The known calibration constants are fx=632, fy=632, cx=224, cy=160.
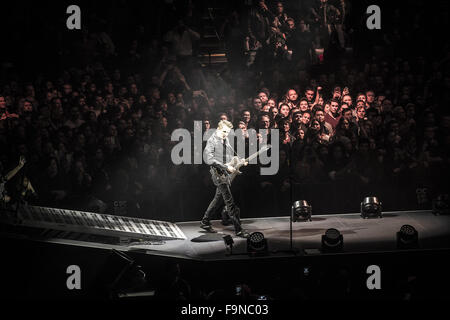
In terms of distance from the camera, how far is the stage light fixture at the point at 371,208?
33.4 feet

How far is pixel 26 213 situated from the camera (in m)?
8.61

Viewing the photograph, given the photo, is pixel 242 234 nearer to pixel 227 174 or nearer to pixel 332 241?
pixel 227 174

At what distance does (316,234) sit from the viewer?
30.8ft

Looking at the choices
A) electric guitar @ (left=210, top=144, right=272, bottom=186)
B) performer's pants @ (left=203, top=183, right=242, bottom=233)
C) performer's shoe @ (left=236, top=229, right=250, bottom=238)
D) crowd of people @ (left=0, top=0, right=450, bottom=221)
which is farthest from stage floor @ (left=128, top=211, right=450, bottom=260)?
electric guitar @ (left=210, top=144, right=272, bottom=186)

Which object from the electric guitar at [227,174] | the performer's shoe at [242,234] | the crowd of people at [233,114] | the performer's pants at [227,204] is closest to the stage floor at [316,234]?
the performer's shoe at [242,234]

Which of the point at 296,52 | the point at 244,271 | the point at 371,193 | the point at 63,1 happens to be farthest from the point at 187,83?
the point at 244,271

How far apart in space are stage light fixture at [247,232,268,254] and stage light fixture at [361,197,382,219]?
2591 millimetres

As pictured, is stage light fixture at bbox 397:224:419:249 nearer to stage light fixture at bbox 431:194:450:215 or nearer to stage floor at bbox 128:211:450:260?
stage floor at bbox 128:211:450:260

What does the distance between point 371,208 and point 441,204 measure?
1.15 meters

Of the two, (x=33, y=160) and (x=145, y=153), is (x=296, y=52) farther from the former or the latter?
(x=33, y=160)

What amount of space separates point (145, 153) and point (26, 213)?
2346mm

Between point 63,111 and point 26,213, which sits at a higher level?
point 63,111

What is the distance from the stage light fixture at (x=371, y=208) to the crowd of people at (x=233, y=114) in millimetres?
235

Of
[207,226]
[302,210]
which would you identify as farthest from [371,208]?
[207,226]
